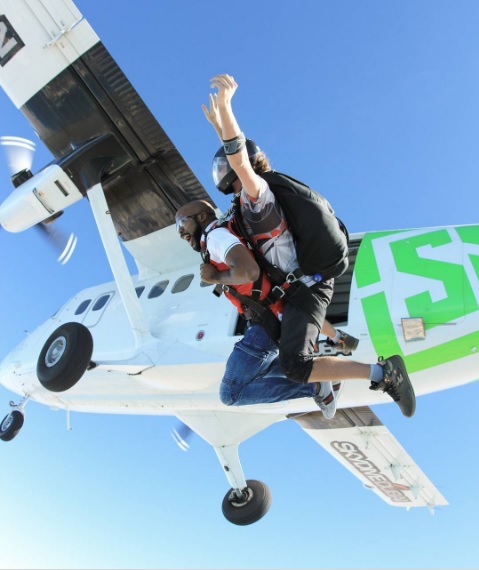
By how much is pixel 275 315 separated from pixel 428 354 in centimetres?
313

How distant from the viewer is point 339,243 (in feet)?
13.6

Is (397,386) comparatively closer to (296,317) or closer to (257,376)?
(296,317)

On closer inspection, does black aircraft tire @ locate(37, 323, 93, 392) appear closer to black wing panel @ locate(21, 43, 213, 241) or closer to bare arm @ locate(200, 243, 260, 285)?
black wing panel @ locate(21, 43, 213, 241)

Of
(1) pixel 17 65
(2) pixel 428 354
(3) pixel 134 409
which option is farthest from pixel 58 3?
(2) pixel 428 354

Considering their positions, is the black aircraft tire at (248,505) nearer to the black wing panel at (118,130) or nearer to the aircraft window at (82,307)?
the aircraft window at (82,307)

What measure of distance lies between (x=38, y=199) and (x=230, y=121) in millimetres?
5952

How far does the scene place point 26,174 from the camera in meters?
9.51

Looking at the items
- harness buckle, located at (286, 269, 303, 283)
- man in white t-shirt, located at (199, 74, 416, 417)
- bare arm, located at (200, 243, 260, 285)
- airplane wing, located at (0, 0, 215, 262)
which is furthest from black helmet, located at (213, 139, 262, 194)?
airplane wing, located at (0, 0, 215, 262)

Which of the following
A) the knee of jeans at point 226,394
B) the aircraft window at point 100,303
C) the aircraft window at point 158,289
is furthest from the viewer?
the aircraft window at point 100,303

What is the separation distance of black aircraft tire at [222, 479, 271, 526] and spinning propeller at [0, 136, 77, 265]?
217 inches

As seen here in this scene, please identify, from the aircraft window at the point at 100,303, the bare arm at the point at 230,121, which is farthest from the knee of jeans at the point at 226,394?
the aircraft window at the point at 100,303

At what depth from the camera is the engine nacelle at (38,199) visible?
29.2 feet

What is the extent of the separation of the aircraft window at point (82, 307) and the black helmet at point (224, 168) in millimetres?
7359

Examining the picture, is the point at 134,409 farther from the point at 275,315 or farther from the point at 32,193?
the point at 275,315
